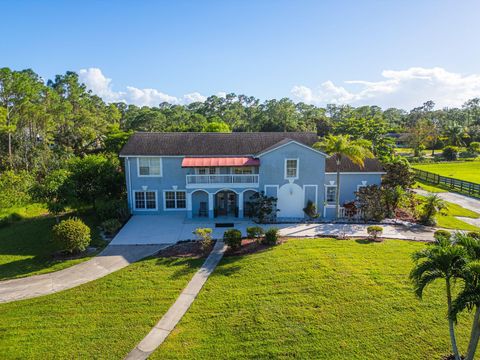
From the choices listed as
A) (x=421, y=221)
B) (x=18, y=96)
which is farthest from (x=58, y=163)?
(x=421, y=221)

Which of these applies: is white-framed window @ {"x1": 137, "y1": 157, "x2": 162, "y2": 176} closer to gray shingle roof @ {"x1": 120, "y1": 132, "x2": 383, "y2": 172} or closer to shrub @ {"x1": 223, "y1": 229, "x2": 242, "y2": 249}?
gray shingle roof @ {"x1": 120, "y1": 132, "x2": 383, "y2": 172}

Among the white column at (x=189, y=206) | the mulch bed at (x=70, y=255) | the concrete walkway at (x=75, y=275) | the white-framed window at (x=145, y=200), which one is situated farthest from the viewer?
the white-framed window at (x=145, y=200)

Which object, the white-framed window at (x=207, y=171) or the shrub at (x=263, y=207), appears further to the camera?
the white-framed window at (x=207, y=171)

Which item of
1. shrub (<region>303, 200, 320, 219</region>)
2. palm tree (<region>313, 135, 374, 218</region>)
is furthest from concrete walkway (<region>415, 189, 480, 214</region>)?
shrub (<region>303, 200, 320, 219</region>)

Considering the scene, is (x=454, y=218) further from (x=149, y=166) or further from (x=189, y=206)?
(x=149, y=166)

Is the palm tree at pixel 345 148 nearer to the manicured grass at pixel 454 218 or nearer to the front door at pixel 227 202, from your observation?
the manicured grass at pixel 454 218

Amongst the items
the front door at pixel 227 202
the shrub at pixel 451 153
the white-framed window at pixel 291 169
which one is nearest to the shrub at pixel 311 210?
the white-framed window at pixel 291 169

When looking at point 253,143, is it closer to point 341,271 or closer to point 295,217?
point 295,217
